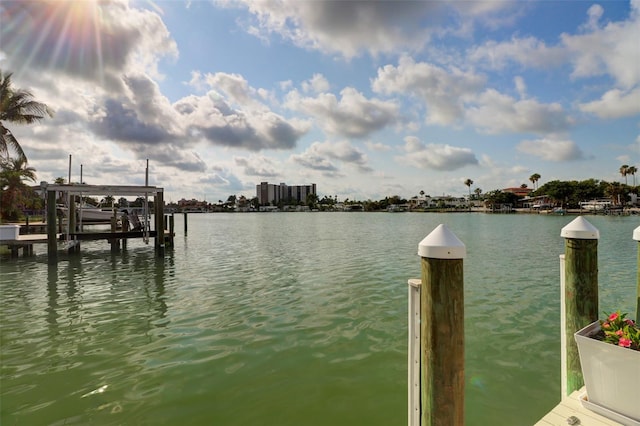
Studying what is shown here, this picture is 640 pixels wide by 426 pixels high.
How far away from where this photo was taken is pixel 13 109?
85.1 feet

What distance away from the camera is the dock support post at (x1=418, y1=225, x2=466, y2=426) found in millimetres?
2455

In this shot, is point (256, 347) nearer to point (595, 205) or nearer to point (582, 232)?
point (582, 232)

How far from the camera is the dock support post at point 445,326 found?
246 centimetres

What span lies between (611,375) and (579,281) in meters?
0.99

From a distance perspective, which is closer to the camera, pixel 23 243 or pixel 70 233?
pixel 23 243

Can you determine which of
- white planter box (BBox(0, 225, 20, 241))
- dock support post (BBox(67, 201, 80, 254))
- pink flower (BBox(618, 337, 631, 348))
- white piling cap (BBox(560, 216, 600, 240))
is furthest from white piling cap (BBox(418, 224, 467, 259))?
white planter box (BBox(0, 225, 20, 241))

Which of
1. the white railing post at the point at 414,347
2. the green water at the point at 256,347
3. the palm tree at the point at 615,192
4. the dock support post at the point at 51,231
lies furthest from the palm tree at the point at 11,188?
the palm tree at the point at 615,192

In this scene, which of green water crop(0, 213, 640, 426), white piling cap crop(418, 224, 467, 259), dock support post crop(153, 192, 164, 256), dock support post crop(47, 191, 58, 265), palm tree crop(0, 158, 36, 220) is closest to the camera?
white piling cap crop(418, 224, 467, 259)

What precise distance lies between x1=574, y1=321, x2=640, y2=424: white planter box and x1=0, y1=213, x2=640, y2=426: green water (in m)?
1.56

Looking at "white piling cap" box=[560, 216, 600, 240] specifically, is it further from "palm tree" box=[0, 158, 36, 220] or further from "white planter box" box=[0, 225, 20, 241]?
"palm tree" box=[0, 158, 36, 220]

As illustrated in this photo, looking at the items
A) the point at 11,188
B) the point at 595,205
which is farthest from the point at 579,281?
the point at 595,205

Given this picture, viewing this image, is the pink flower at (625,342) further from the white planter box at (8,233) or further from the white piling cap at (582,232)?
the white planter box at (8,233)

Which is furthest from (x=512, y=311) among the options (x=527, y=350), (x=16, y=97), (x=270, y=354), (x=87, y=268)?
(x=16, y=97)

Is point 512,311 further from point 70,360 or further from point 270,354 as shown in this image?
point 70,360
